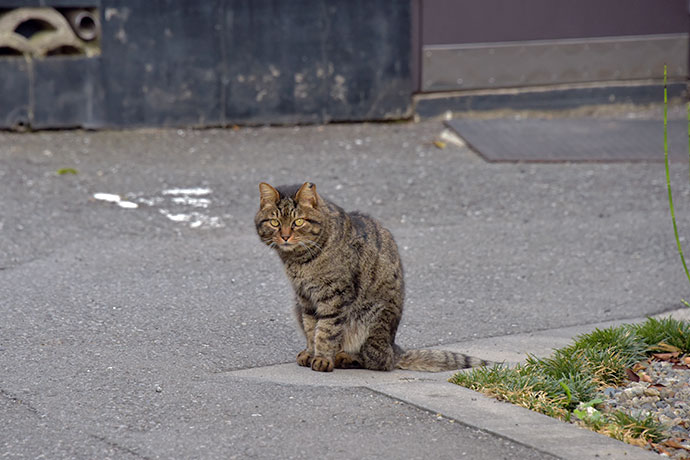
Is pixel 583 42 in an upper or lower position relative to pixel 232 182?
upper

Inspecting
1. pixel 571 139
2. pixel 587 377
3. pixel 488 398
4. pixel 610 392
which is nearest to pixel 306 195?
pixel 488 398

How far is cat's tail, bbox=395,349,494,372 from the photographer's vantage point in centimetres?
506

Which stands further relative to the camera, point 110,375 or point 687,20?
point 687,20

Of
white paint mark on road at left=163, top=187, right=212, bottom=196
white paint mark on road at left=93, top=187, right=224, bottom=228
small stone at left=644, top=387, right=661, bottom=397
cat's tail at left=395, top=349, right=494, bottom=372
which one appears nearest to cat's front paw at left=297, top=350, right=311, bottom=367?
cat's tail at left=395, top=349, right=494, bottom=372

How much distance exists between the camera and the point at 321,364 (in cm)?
498

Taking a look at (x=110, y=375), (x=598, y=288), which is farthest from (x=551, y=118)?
(x=110, y=375)

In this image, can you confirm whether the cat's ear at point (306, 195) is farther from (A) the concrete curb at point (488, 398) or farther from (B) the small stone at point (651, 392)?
(B) the small stone at point (651, 392)

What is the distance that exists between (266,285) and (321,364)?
1.76 metres

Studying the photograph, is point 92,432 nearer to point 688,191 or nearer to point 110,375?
point 110,375

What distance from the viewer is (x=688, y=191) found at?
895 centimetres

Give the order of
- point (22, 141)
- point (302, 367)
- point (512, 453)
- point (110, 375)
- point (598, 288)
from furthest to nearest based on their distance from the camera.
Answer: point (22, 141) < point (598, 288) < point (302, 367) < point (110, 375) < point (512, 453)

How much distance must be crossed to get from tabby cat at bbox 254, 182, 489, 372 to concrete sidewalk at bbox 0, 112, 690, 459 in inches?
6.6

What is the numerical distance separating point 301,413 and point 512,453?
3.14ft

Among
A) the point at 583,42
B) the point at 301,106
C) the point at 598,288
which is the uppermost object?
the point at 583,42
